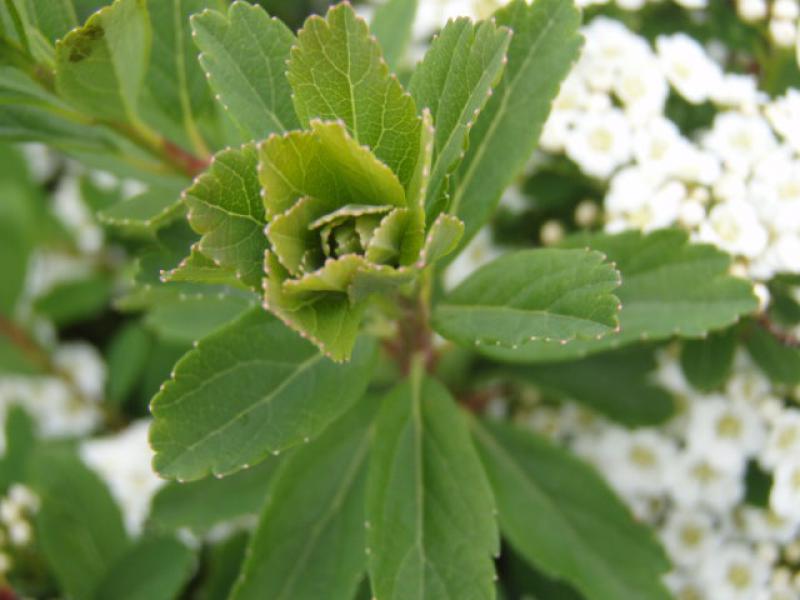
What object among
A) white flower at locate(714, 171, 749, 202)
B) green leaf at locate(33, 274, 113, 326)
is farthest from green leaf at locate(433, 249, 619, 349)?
green leaf at locate(33, 274, 113, 326)

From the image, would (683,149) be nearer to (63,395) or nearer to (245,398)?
(245,398)

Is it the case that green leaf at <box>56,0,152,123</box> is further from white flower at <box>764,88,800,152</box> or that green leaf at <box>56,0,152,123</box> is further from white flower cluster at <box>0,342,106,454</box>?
white flower cluster at <box>0,342,106,454</box>

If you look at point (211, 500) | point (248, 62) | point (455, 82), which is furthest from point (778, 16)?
point (211, 500)

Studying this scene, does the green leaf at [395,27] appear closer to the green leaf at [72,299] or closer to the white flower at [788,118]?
the white flower at [788,118]

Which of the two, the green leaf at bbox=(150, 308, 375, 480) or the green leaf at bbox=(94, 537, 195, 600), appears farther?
the green leaf at bbox=(94, 537, 195, 600)

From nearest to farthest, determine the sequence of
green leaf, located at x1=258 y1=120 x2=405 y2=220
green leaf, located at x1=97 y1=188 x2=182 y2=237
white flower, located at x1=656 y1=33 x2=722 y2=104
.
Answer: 1. green leaf, located at x1=258 y1=120 x2=405 y2=220
2. green leaf, located at x1=97 y1=188 x2=182 y2=237
3. white flower, located at x1=656 y1=33 x2=722 y2=104

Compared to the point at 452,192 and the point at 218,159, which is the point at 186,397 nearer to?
the point at 218,159
